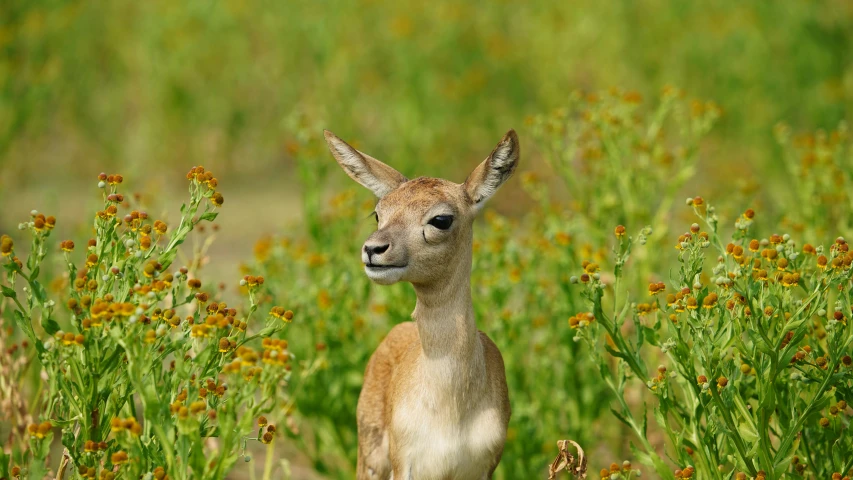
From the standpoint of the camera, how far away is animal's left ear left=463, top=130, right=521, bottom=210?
3.95 metres

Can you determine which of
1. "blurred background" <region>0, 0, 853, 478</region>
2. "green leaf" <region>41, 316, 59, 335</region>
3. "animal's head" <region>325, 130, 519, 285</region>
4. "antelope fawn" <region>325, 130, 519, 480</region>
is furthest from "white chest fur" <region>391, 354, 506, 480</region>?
"blurred background" <region>0, 0, 853, 478</region>

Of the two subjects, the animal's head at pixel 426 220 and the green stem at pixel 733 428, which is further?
the animal's head at pixel 426 220

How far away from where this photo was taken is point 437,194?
3.98 m

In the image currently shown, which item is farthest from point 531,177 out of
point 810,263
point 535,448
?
point 810,263

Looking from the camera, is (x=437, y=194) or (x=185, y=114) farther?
(x=185, y=114)

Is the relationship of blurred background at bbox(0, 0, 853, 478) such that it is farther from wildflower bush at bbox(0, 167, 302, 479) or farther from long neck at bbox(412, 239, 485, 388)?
wildflower bush at bbox(0, 167, 302, 479)

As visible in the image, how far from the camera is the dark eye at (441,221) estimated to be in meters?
3.89

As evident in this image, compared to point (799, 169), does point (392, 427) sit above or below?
below

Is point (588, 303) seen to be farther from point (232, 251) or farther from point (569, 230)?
point (232, 251)

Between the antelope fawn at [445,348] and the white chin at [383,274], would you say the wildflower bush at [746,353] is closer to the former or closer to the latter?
the antelope fawn at [445,348]

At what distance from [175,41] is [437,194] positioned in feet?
27.8

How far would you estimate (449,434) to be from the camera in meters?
3.93

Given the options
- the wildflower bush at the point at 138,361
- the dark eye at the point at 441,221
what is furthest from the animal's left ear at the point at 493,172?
the wildflower bush at the point at 138,361

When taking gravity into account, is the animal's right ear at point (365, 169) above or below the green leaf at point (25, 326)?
above
